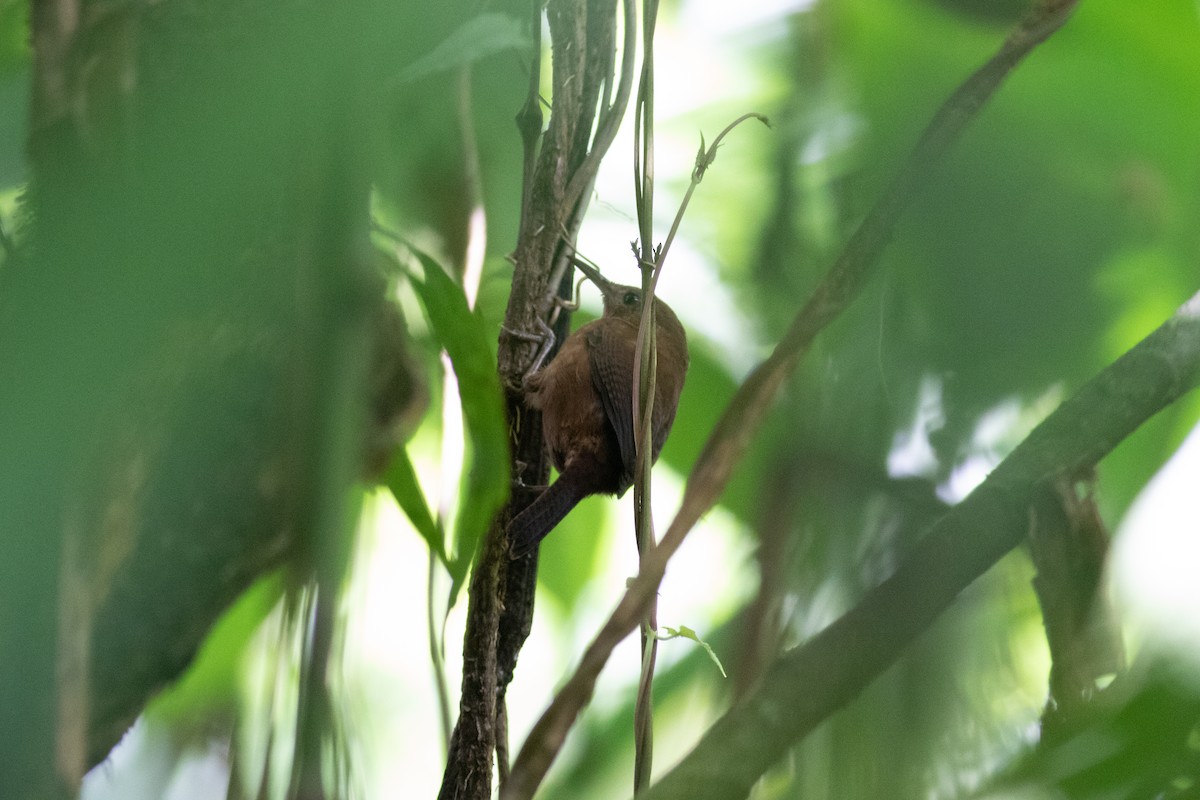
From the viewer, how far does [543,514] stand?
5.51ft

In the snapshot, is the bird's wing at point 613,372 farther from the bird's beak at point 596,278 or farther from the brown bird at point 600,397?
the bird's beak at point 596,278

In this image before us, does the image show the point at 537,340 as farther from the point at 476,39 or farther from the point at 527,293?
the point at 476,39

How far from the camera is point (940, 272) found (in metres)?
0.71

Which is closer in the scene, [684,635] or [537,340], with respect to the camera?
[684,635]

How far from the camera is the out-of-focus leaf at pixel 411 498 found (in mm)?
967

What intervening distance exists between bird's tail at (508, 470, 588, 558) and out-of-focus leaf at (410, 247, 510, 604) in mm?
419

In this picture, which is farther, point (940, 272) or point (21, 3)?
point (21, 3)

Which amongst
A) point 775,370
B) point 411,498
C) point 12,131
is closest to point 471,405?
point 411,498

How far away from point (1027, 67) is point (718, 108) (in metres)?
0.59

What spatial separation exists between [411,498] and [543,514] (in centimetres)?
67

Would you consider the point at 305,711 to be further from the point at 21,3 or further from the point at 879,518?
the point at 21,3

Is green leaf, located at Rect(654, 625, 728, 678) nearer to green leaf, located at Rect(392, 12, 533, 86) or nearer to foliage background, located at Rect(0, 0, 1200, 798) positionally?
foliage background, located at Rect(0, 0, 1200, 798)

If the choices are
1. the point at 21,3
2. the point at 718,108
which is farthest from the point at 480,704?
the point at 718,108

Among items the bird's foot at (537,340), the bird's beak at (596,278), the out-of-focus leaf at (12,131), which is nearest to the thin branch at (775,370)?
the out-of-focus leaf at (12,131)
